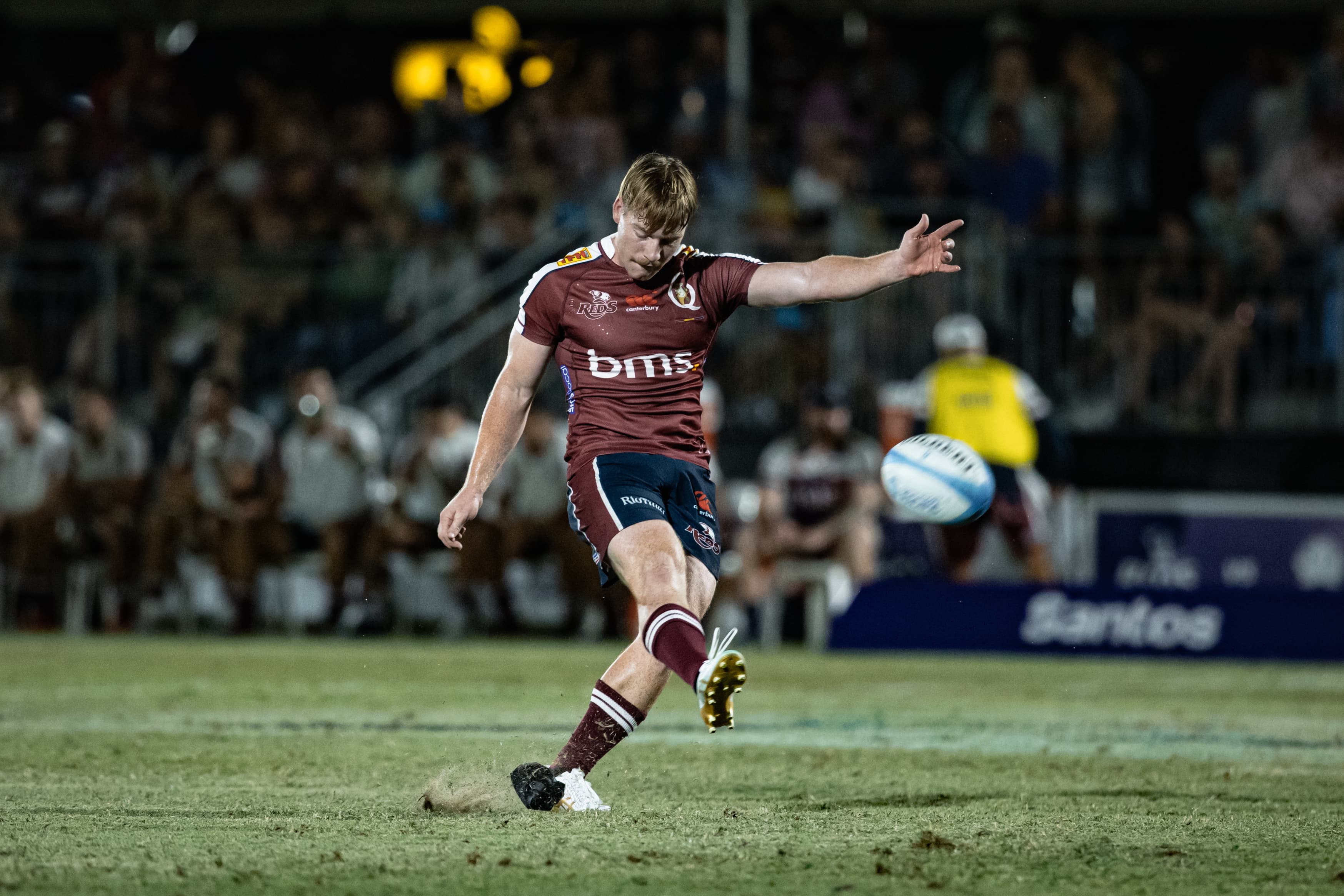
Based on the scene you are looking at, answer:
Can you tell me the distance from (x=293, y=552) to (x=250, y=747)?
29.8ft

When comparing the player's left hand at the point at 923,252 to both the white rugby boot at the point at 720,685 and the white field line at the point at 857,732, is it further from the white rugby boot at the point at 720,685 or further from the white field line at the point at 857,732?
the white field line at the point at 857,732

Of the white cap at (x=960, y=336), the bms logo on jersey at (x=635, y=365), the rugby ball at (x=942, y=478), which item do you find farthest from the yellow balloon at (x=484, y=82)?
the bms logo on jersey at (x=635, y=365)

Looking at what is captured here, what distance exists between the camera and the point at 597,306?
21.3 ft

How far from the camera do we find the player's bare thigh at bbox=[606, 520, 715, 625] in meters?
6.08

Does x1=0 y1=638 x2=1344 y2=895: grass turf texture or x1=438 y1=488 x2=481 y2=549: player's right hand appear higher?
x1=438 y1=488 x2=481 y2=549: player's right hand

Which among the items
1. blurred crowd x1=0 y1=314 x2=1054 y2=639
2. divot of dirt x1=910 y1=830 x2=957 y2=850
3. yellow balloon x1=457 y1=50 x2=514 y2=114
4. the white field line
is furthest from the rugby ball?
yellow balloon x1=457 y1=50 x2=514 y2=114

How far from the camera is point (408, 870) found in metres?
4.92

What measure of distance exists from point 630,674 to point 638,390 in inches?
40.6

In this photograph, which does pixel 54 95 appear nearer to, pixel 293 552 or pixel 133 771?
pixel 293 552

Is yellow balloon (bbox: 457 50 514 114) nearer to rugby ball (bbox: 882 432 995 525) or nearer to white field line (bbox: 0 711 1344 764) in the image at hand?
white field line (bbox: 0 711 1344 764)

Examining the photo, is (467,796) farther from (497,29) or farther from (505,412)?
(497,29)

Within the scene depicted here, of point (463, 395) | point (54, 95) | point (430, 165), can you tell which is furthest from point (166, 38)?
point (463, 395)

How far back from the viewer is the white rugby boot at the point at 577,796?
6180mm

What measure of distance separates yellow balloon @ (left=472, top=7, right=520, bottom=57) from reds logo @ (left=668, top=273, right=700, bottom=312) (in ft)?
49.2
